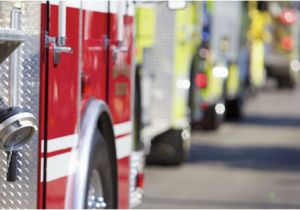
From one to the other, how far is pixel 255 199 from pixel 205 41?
470cm

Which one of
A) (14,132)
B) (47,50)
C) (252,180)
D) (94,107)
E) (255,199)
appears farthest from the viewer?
(252,180)

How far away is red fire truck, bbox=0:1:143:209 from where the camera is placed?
186 inches

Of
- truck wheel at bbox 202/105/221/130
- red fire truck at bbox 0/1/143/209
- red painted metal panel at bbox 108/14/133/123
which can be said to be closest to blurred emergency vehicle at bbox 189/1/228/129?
truck wheel at bbox 202/105/221/130

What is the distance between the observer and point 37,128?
4859mm

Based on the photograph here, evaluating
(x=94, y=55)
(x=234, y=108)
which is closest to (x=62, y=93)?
(x=94, y=55)

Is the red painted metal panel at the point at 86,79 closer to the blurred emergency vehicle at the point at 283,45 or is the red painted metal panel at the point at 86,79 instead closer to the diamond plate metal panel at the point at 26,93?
the diamond plate metal panel at the point at 26,93

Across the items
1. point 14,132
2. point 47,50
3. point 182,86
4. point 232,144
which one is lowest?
point 232,144

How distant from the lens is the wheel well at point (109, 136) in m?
6.04

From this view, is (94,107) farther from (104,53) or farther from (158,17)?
(158,17)

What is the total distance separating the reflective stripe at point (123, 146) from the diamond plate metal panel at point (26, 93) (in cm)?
159

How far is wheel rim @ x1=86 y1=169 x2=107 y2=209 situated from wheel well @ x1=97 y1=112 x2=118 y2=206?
23 centimetres

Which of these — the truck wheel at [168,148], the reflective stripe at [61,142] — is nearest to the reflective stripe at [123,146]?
the reflective stripe at [61,142]

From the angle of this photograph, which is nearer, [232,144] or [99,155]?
[99,155]

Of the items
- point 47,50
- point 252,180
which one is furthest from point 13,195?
point 252,180
